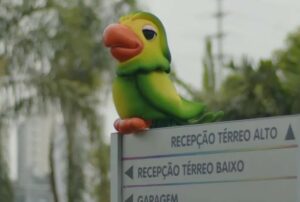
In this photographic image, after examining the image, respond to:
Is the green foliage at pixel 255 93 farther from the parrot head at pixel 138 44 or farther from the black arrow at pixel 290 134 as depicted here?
the black arrow at pixel 290 134

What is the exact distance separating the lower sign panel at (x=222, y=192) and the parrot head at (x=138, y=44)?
878mm

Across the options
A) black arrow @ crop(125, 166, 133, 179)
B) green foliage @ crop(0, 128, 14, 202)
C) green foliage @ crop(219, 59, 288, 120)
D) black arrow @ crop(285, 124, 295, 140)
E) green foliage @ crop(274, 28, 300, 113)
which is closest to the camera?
black arrow @ crop(285, 124, 295, 140)

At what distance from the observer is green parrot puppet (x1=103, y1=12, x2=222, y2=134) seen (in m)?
6.93

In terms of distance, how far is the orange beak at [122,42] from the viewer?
275 inches

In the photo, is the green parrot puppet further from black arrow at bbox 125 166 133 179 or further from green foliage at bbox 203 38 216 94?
green foliage at bbox 203 38 216 94

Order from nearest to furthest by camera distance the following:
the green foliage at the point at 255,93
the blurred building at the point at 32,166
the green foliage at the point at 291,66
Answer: the green foliage at the point at 291,66
the green foliage at the point at 255,93
the blurred building at the point at 32,166

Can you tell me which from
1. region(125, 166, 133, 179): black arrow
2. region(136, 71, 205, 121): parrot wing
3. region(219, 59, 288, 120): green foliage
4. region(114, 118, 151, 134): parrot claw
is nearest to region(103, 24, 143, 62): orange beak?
region(136, 71, 205, 121): parrot wing

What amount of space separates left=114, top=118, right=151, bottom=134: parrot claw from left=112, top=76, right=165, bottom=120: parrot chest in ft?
0.36

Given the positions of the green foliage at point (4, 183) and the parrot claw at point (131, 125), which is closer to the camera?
the parrot claw at point (131, 125)

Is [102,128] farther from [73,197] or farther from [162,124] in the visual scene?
[162,124]

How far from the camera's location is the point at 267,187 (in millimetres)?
5805

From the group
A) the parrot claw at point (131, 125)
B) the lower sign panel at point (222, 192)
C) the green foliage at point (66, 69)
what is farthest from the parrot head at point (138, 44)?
the green foliage at point (66, 69)

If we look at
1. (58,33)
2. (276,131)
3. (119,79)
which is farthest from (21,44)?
(276,131)

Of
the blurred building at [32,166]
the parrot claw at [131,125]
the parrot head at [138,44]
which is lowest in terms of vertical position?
the blurred building at [32,166]
